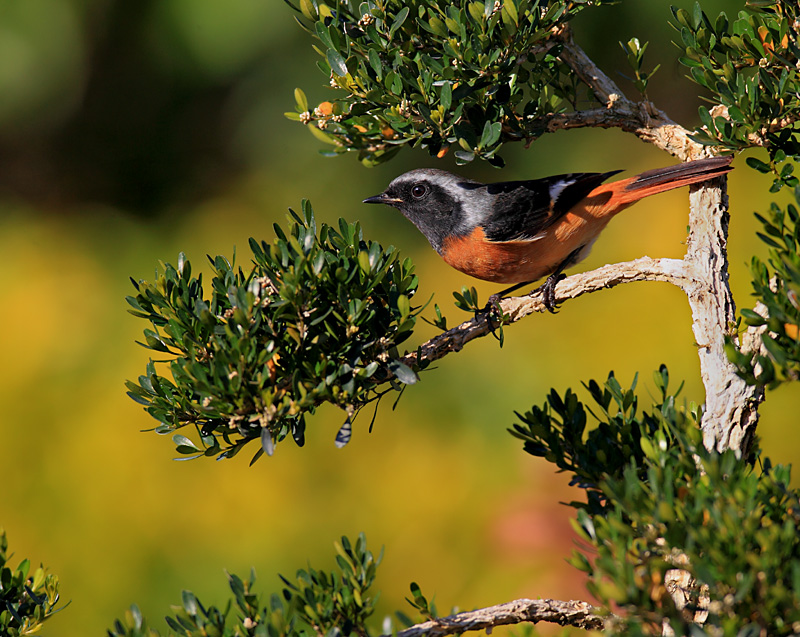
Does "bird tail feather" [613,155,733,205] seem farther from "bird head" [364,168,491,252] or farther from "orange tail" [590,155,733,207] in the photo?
"bird head" [364,168,491,252]

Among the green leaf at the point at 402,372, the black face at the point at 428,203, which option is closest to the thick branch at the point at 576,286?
the green leaf at the point at 402,372

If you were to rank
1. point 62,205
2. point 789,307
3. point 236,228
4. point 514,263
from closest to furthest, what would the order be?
point 789,307, point 514,263, point 236,228, point 62,205

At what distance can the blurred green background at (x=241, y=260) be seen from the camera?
3.82 meters

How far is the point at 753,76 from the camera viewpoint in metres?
1.67

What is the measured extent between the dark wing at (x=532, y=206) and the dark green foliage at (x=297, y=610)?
4.75 ft

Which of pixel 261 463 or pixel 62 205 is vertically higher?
pixel 62 205

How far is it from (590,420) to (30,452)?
304 centimetres

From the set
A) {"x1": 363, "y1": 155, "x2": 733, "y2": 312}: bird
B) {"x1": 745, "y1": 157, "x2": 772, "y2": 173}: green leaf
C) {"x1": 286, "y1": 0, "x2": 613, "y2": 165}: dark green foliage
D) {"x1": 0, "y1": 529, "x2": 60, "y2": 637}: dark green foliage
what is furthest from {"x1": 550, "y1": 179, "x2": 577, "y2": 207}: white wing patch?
{"x1": 0, "y1": 529, "x2": 60, "y2": 637}: dark green foliage

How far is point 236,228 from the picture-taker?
5602mm

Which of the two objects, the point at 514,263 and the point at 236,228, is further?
the point at 236,228

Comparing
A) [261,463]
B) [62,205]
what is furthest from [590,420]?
[62,205]

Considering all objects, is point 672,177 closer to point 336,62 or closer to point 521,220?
point 521,220

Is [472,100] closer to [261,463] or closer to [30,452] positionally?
[261,463]

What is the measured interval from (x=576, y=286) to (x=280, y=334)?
86 cm
